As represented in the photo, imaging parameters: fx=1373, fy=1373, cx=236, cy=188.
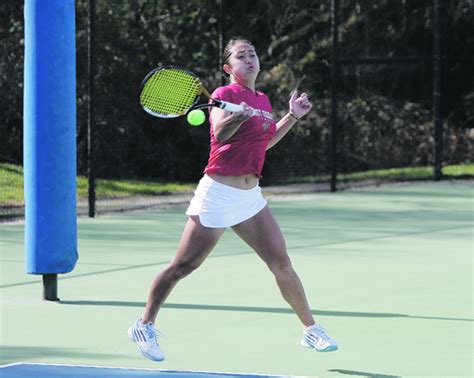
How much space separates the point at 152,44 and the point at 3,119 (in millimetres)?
3149

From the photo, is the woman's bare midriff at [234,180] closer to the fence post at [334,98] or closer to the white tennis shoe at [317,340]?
the white tennis shoe at [317,340]

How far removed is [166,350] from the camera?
774cm

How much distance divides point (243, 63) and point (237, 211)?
0.80m

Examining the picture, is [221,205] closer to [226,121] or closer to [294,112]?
[226,121]

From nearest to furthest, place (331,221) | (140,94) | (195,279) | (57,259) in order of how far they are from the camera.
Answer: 1. (140,94)
2. (57,259)
3. (195,279)
4. (331,221)

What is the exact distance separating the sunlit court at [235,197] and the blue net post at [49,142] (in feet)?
0.04

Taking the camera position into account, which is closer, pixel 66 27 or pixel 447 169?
pixel 66 27

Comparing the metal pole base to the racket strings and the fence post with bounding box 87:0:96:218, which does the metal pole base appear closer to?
the racket strings

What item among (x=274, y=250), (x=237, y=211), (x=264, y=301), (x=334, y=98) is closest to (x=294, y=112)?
(x=237, y=211)

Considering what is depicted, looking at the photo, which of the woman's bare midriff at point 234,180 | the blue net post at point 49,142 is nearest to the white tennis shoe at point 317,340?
the woman's bare midriff at point 234,180

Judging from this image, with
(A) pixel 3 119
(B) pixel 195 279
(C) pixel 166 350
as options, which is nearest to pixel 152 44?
(A) pixel 3 119

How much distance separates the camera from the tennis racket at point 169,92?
727cm

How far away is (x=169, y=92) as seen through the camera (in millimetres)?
7305

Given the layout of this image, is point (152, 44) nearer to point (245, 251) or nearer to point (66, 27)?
point (245, 251)
